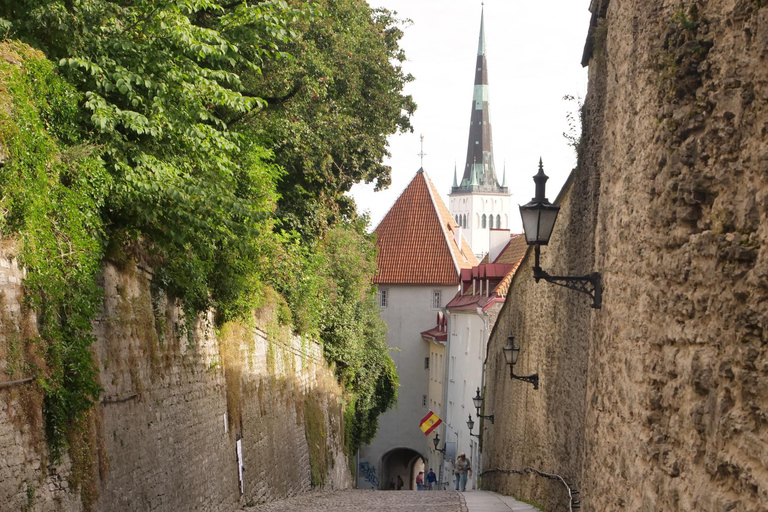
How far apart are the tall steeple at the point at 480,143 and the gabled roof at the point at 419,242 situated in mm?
49040

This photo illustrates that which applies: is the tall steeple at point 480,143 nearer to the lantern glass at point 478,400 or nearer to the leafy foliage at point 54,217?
the lantern glass at point 478,400

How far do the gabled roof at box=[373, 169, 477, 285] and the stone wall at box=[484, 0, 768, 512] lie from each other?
4135 cm

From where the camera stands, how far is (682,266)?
454 centimetres

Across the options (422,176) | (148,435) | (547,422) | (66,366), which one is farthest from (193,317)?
(422,176)

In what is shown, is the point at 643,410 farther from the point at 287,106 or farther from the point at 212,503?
the point at 287,106

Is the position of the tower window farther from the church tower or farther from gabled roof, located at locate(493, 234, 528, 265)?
the church tower

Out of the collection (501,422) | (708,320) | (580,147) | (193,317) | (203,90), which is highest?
(203,90)

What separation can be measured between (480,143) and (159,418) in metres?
95.8

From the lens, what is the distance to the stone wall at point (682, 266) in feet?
11.5

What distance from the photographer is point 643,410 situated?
17.3ft

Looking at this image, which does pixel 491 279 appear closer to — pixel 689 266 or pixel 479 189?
pixel 689 266

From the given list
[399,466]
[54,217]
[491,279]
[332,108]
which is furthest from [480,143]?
[54,217]

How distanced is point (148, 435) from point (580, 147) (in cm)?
640

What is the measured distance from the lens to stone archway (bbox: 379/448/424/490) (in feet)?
162
